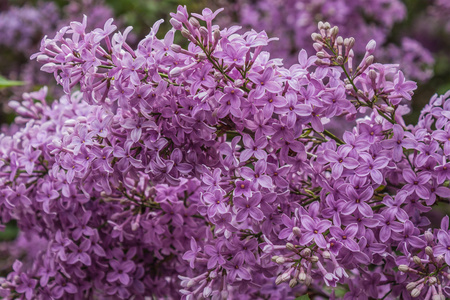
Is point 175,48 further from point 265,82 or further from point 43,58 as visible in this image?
point 43,58

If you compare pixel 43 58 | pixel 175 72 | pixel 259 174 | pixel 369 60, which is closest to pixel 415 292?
pixel 259 174

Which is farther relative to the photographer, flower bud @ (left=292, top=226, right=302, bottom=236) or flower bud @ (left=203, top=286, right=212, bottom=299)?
flower bud @ (left=203, top=286, right=212, bottom=299)

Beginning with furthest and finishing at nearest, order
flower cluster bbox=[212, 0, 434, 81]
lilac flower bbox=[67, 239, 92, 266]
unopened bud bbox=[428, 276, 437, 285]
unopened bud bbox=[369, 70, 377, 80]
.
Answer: flower cluster bbox=[212, 0, 434, 81], lilac flower bbox=[67, 239, 92, 266], unopened bud bbox=[369, 70, 377, 80], unopened bud bbox=[428, 276, 437, 285]

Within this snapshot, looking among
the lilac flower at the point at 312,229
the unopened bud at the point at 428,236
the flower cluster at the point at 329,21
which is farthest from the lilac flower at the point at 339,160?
the flower cluster at the point at 329,21

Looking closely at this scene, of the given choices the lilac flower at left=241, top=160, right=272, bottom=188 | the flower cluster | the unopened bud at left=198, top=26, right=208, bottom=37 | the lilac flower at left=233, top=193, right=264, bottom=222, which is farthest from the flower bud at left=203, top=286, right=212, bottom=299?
the flower cluster

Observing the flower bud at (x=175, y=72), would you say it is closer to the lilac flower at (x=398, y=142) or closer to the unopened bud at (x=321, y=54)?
the unopened bud at (x=321, y=54)

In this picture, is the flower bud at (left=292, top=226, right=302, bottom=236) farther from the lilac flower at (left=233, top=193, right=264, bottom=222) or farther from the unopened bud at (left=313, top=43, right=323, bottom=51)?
the unopened bud at (left=313, top=43, right=323, bottom=51)

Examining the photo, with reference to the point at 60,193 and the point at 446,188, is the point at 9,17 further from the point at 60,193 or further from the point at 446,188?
the point at 446,188

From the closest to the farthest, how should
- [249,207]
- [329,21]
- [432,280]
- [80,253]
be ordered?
[432,280]
[249,207]
[80,253]
[329,21]

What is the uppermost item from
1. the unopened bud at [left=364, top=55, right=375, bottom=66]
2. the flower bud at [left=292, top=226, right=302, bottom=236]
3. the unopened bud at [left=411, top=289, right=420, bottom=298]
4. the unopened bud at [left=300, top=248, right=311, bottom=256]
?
the unopened bud at [left=364, top=55, right=375, bottom=66]
